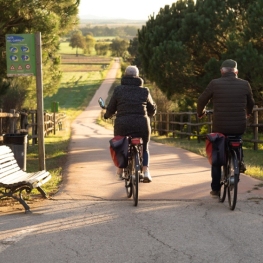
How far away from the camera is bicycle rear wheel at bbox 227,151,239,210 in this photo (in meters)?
7.78

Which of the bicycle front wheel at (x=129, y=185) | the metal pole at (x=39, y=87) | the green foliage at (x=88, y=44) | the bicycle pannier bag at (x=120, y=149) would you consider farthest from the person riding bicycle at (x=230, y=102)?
the green foliage at (x=88, y=44)

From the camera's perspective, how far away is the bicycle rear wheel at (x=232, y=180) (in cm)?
778

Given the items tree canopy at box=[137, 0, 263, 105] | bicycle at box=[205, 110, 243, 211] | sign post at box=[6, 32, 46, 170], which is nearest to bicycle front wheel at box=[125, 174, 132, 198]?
bicycle at box=[205, 110, 243, 211]

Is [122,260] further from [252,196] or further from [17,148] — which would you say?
[17,148]

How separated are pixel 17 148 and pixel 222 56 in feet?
46.6

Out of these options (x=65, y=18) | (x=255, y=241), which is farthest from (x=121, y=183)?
(x=65, y=18)

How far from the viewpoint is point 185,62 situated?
25344 millimetres

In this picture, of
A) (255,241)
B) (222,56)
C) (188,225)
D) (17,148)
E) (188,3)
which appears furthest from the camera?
(188,3)

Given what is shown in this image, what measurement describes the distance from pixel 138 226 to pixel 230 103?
2.15 meters

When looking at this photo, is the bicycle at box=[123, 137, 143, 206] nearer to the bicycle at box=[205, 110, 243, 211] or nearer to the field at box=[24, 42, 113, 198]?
the bicycle at box=[205, 110, 243, 211]

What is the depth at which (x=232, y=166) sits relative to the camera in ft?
26.3

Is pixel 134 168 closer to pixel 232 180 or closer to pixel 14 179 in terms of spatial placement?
pixel 232 180

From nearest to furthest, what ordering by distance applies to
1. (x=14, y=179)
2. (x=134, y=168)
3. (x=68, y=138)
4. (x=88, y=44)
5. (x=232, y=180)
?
(x=232, y=180), (x=134, y=168), (x=14, y=179), (x=68, y=138), (x=88, y=44)

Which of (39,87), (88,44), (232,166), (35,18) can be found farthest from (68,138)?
(88,44)
